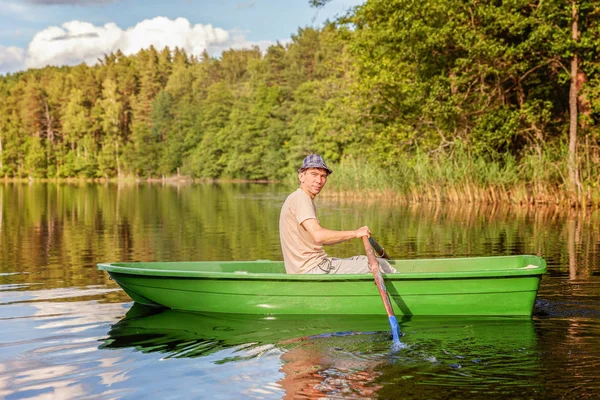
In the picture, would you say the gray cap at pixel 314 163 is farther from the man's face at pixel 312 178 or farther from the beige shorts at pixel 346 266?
the beige shorts at pixel 346 266

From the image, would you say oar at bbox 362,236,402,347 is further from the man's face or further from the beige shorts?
the man's face

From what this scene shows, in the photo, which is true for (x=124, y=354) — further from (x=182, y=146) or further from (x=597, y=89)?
(x=182, y=146)

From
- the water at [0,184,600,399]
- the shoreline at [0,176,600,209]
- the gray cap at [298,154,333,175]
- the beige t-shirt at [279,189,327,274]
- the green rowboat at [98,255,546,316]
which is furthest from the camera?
the shoreline at [0,176,600,209]

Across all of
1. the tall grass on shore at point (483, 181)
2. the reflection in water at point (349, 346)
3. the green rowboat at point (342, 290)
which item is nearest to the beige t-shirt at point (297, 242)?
the green rowboat at point (342, 290)

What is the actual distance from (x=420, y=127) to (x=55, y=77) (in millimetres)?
89100

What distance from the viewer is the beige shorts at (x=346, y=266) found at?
24.6 feet

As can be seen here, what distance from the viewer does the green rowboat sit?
713cm

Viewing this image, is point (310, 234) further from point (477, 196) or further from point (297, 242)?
point (477, 196)

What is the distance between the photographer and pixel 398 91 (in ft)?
89.9

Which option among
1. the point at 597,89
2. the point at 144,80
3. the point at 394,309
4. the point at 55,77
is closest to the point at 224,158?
the point at 144,80

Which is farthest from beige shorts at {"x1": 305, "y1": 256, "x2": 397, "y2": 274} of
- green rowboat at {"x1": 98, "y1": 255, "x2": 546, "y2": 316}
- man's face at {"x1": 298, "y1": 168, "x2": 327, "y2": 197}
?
man's face at {"x1": 298, "y1": 168, "x2": 327, "y2": 197}

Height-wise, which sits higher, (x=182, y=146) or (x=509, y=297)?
(x=182, y=146)

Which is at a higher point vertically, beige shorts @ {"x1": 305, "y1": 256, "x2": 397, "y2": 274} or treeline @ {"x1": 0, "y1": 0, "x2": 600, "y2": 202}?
treeline @ {"x1": 0, "y1": 0, "x2": 600, "y2": 202}

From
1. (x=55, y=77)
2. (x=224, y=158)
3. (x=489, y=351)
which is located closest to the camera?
(x=489, y=351)
